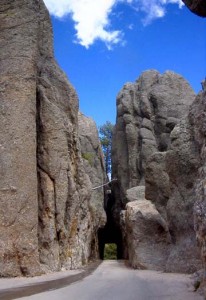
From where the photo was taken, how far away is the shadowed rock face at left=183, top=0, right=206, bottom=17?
5994mm

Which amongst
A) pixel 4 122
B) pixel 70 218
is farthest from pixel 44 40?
pixel 70 218

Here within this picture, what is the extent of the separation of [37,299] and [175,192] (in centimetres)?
714

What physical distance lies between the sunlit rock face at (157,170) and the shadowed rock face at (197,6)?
4949 mm

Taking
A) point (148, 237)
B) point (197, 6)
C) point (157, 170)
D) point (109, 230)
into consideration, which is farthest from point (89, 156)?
point (197, 6)

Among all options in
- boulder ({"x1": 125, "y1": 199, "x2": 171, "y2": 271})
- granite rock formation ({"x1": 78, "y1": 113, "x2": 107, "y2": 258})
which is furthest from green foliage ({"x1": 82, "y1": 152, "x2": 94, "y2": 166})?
boulder ({"x1": 125, "y1": 199, "x2": 171, "y2": 271})

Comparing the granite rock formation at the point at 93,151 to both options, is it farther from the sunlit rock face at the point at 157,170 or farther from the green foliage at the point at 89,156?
the sunlit rock face at the point at 157,170

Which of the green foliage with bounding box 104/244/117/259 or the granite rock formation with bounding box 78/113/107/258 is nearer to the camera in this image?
the granite rock formation with bounding box 78/113/107/258

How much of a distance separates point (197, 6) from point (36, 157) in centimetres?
820

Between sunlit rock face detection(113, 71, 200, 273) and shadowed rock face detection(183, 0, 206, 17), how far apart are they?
4.95m

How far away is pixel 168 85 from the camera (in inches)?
1098

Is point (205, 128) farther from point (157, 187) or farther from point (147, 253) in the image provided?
point (157, 187)

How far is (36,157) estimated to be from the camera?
12852 mm

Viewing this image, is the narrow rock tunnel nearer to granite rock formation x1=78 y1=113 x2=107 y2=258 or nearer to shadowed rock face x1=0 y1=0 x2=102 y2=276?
granite rock formation x1=78 y1=113 x2=107 y2=258

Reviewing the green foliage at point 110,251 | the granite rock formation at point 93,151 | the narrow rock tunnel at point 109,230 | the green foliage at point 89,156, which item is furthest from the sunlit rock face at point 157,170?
the green foliage at point 110,251
